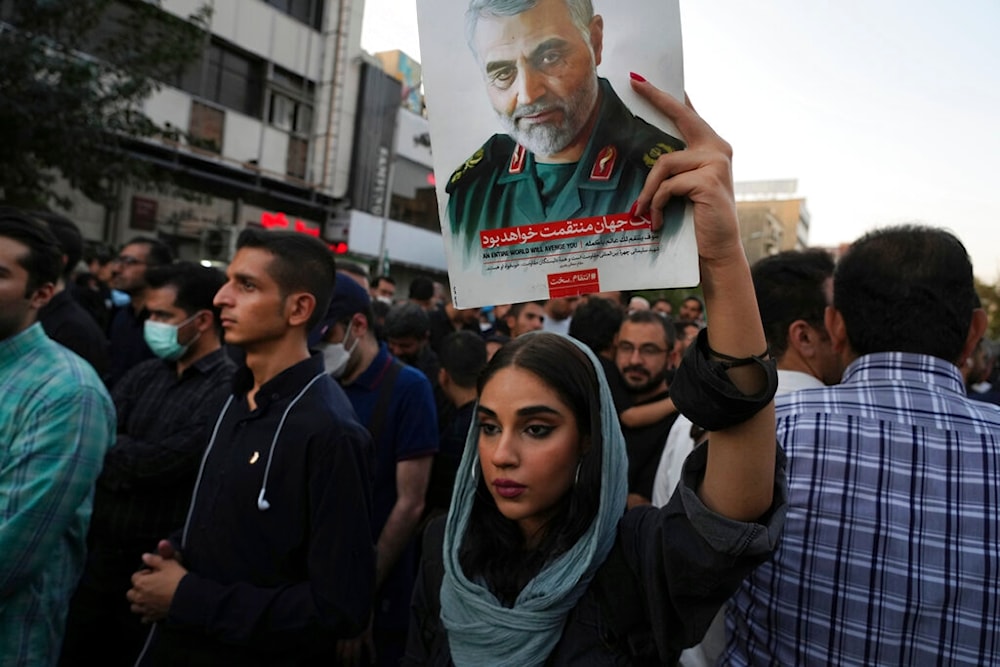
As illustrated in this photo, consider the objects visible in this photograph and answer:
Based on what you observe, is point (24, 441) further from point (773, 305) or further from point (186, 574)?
point (773, 305)

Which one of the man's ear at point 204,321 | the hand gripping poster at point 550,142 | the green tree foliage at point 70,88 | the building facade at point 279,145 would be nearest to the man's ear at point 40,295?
the man's ear at point 204,321

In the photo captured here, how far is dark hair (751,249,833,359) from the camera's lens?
2254 mm

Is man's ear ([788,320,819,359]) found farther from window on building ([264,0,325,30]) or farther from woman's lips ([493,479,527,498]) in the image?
window on building ([264,0,325,30])

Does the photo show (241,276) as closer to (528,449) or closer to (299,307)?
(299,307)

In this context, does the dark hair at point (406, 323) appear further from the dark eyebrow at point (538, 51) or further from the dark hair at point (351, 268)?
the dark eyebrow at point (538, 51)

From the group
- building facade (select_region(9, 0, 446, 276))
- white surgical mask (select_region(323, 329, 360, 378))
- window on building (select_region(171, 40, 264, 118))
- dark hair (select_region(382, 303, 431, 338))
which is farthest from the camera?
window on building (select_region(171, 40, 264, 118))

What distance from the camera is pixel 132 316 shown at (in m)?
4.85

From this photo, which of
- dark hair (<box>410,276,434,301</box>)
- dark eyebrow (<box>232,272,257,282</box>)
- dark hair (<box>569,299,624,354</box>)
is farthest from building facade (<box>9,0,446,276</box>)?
dark eyebrow (<box>232,272,257,282</box>)

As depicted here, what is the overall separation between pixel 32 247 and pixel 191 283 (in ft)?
3.37

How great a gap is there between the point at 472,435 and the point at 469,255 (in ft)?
2.36

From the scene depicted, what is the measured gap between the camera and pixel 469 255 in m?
1.16

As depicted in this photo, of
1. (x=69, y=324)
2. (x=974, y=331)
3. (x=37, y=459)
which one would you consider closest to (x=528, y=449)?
(x=974, y=331)

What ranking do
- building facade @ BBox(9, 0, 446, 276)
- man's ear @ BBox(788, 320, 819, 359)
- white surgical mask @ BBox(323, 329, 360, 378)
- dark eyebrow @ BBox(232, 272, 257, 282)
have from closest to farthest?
man's ear @ BBox(788, 320, 819, 359), dark eyebrow @ BBox(232, 272, 257, 282), white surgical mask @ BBox(323, 329, 360, 378), building facade @ BBox(9, 0, 446, 276)

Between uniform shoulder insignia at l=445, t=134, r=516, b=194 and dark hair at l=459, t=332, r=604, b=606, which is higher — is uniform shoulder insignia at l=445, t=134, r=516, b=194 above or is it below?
above
